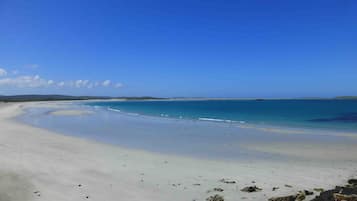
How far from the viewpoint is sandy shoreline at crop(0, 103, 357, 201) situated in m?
6.41

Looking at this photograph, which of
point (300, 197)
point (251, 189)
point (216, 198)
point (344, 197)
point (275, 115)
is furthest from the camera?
point (275, 115)

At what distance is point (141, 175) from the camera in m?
8.02

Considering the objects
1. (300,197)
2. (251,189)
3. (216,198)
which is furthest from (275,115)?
(216,198)

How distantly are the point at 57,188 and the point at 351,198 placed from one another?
19.9 ft

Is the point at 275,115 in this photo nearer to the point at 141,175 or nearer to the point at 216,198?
the point at 141,175

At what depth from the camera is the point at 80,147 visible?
12805 millimetres

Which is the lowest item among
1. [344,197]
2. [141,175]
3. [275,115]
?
[141,175]

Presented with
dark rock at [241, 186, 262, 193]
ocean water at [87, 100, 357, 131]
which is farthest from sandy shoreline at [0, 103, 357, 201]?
ocean water at [87, 100, 357, 131]

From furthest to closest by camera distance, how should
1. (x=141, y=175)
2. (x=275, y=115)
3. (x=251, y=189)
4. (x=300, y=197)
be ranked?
(x=275, y=115), (x=141, y=175), (x=251, y=189), (x=300, y=197)

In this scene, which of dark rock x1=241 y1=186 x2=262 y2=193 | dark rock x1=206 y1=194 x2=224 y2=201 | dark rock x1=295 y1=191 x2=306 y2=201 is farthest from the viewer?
dark rock x1=241 y1=186 x2=262 y2=193

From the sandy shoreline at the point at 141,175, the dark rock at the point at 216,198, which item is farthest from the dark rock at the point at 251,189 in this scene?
the dark rock at the point at 216,198

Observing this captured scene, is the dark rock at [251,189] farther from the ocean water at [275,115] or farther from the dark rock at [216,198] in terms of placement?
the ocean water at [275,115]

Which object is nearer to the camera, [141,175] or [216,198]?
[216,198]

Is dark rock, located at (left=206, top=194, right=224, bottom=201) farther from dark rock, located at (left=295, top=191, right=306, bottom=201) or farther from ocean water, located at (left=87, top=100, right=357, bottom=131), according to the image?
ocean water, located at (left=87, top=100, right=357, bottom=131)
